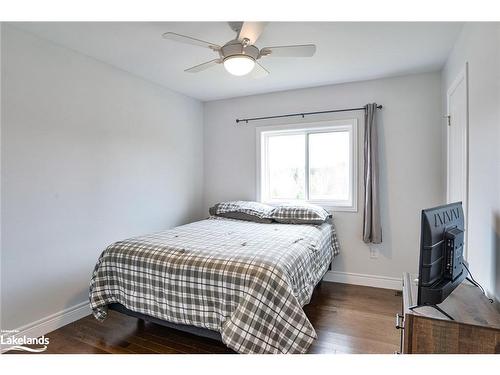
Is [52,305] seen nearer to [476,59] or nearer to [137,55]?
[137,55]

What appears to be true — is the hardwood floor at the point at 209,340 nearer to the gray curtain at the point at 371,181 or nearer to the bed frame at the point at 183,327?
the bed frame at the point at 183,327

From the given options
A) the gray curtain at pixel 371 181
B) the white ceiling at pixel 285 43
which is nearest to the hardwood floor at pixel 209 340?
the gray curtain at pixel 371 181

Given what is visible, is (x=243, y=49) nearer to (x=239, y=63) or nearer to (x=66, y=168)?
(x=239, y=63)

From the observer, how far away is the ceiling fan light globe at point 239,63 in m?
1.96

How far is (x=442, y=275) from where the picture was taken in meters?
1.39

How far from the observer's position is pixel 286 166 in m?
3.93

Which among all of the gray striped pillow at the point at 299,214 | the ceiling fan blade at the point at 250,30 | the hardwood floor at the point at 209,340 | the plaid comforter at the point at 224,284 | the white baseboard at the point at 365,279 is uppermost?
the ceiling fan blade at the point at 250,30

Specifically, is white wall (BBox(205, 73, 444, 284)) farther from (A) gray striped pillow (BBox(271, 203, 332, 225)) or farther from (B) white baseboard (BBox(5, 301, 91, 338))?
(B) white baseboard (BBox(5, 301, 91, 338))

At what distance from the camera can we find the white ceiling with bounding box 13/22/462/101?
7.06 ft

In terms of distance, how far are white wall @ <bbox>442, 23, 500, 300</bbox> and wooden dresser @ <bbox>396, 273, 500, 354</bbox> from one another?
266 mm

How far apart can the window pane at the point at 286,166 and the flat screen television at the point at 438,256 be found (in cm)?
239

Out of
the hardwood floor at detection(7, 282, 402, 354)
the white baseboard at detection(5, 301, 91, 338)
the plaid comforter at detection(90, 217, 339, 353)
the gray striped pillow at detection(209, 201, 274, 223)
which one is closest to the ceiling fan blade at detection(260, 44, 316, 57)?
the plaid comforter at detection(90, 217, 339, 353)
